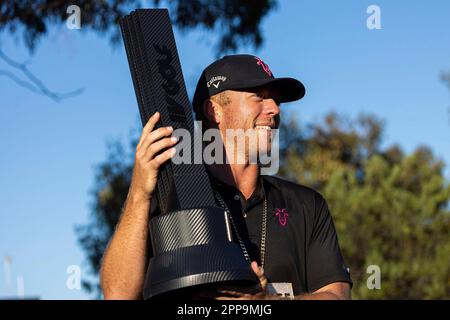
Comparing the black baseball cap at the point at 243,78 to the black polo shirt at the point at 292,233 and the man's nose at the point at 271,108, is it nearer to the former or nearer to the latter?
the man's nose at the point at 271,108

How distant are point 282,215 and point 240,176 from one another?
1.14 ft

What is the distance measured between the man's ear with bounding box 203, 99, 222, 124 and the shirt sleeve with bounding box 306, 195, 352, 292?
0.77 metres

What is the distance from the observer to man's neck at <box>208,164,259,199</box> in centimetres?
439

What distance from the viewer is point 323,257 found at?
4066 millimetres

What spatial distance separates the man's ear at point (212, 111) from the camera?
4402 mm

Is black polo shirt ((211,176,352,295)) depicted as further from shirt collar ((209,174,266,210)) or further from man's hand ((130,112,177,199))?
man's hand ((130,112,177,199))

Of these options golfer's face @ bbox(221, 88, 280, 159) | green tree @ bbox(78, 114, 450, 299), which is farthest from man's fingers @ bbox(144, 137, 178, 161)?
green tree @ bbox(78, 114, 450, 299)

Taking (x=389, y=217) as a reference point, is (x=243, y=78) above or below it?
above

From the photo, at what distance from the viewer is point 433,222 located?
88.7 ft

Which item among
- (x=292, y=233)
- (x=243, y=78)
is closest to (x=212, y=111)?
(x=243, y=78)

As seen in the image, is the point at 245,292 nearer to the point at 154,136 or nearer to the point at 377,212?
the point at 154,136

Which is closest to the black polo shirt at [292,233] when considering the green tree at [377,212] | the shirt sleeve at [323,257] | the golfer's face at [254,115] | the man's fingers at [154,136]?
the shirt sleeve at [323,257]
